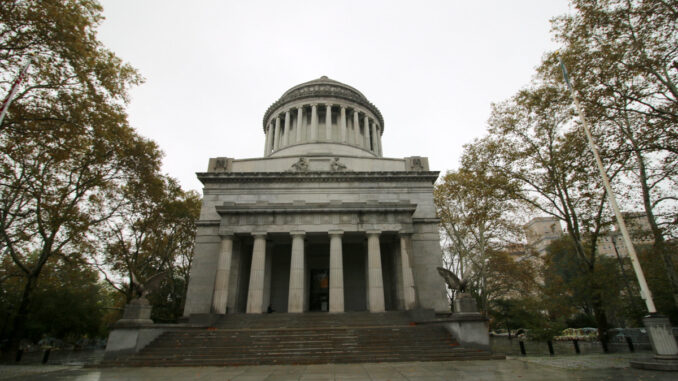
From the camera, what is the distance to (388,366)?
10930 millimetres

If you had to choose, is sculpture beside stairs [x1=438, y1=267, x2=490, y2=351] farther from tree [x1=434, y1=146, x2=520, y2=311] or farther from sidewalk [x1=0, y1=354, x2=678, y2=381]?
tree [x1=434, y1=146, x2=520, y2=311]

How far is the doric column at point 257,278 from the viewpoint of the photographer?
64.2 feet

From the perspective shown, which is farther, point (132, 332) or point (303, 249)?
point (303, 249)

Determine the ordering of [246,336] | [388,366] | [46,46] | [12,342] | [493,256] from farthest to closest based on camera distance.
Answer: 1. [493,256]
2. [12,342]
3. [246,336]
4. [46,46]
5. [388,366]

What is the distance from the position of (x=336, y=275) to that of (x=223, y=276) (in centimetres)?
701

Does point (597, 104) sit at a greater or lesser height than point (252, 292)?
greater

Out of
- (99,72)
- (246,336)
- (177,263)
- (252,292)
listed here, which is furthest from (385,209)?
(177,263)

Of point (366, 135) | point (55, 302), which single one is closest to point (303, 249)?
point (366, 135)

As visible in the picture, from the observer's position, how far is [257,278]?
2016cm

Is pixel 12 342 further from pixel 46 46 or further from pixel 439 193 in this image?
pixel 439 193

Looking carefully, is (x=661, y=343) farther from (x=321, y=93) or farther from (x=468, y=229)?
(x=321, y=93)

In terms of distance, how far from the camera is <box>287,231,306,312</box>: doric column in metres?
19.5

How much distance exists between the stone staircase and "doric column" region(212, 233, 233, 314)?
6.56 ft

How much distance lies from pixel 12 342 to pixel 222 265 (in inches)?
497
